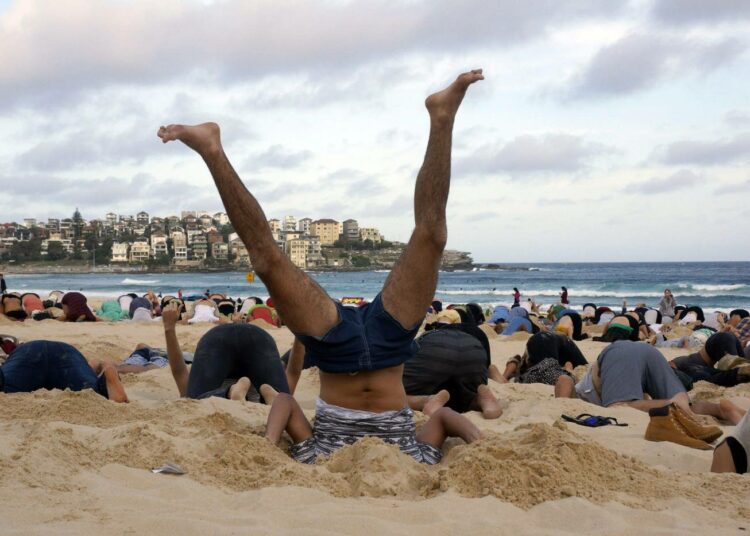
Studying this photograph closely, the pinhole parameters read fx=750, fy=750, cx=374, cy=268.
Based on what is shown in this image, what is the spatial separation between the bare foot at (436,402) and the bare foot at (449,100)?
2.60m

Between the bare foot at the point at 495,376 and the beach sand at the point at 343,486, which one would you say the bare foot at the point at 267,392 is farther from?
the bare foot at the point at 495,376

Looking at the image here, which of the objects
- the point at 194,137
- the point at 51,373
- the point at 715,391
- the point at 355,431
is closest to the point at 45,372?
the point at 51,373

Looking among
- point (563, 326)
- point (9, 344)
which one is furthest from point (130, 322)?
point (563, 326)

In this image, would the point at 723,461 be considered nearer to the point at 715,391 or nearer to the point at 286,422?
the point at 286,422

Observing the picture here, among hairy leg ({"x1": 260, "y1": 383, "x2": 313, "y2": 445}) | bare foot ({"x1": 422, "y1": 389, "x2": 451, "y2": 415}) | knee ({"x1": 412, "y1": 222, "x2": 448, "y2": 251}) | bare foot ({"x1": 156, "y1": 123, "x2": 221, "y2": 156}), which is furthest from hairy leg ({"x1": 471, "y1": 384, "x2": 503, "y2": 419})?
bare foot ({"x1": 156, "y1": 123, "x2": 221, "y2": 156})

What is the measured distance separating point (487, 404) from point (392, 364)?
2381 millimetres

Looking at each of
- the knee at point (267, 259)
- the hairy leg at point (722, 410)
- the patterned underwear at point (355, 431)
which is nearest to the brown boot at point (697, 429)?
the hairy leg at point (722, 410)

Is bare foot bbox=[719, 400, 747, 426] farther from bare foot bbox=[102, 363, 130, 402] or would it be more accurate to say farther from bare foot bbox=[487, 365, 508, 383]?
bare foot bbox=[102, 363, 130, 402]

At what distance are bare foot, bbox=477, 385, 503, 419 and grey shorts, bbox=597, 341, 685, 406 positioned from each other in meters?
0.96

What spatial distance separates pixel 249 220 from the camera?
11.2 feet

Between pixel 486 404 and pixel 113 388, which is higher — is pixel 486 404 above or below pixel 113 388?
below

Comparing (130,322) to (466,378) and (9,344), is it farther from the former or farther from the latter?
(466,378)

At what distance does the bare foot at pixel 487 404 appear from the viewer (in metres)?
5.73

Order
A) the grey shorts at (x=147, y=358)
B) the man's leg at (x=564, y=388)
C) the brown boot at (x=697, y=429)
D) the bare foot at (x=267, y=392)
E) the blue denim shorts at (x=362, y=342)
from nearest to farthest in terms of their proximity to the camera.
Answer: the blue denim shorts at (x=362, y=342)
the brown boot at (x=697, y=429)
the bare foot at (x=267, y=392)
the man's leg at (x=564, y=388)
the grey shorts at (x=147, y=358)
